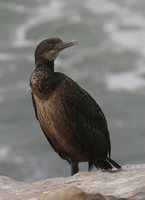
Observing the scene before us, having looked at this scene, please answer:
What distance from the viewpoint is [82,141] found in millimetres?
9672

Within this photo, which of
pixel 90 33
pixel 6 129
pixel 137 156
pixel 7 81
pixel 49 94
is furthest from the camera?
pixel 90 33

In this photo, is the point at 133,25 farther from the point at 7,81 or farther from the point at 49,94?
the point at 49,94

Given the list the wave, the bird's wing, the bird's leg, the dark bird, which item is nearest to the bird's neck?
the dark bird

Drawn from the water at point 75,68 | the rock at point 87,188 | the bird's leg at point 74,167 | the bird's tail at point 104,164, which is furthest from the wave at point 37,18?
the rock at point 87,188

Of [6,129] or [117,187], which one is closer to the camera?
[117,187]

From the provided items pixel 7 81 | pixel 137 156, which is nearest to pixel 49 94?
pixel 137 156

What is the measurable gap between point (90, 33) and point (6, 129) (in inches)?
299

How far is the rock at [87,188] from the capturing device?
20.8 feet

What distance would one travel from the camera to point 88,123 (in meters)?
9.73

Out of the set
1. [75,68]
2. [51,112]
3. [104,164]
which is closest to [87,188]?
[51,112]

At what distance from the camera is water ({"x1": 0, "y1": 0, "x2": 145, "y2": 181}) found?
697 inches

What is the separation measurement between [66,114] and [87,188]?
2.12 m

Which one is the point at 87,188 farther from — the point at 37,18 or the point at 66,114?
the point at 37,18

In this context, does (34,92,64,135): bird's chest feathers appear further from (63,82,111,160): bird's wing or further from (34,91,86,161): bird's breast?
(63,82,111,160): bird's wing
